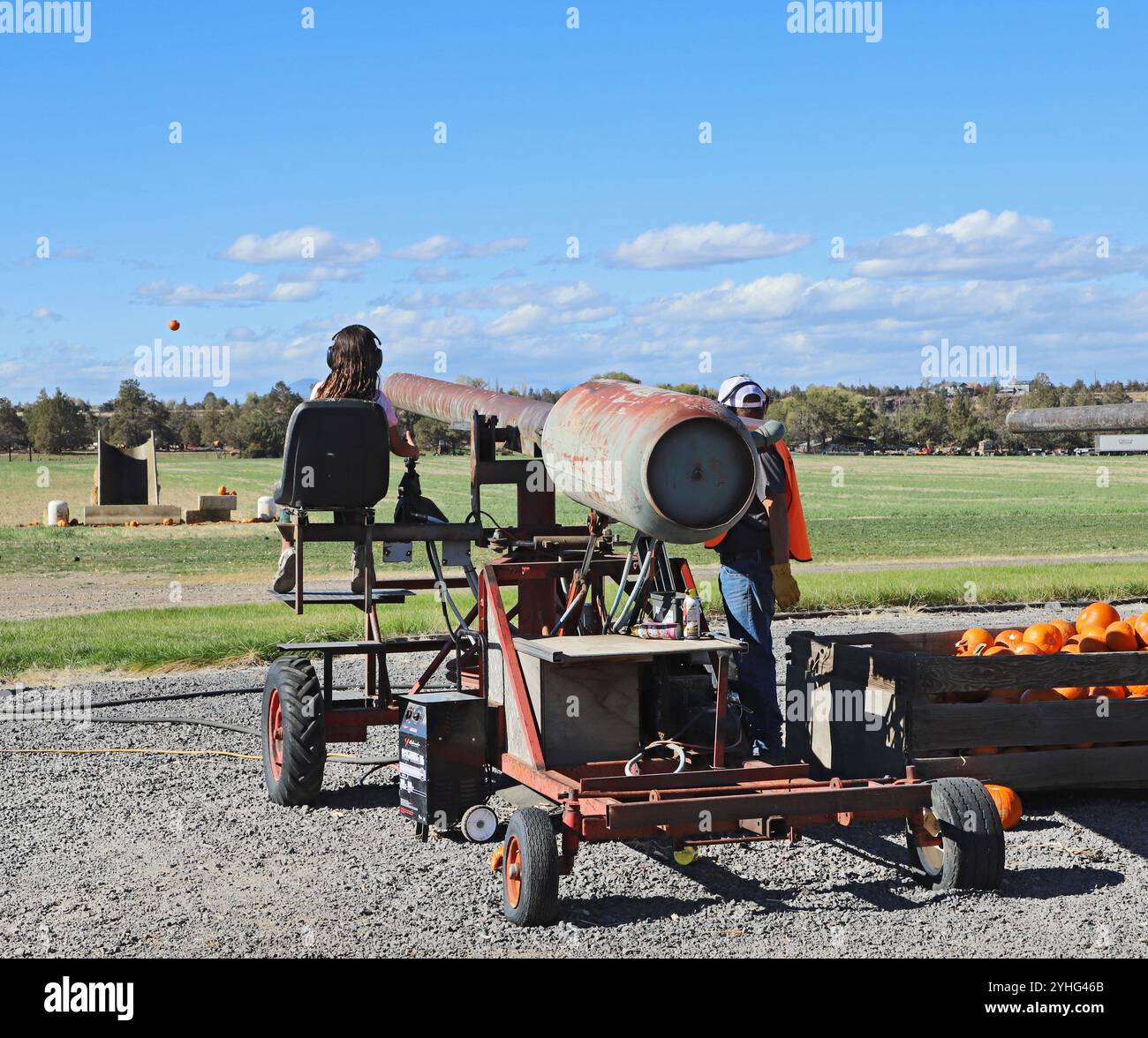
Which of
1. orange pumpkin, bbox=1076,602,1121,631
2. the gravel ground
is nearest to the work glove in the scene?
the gravel ground

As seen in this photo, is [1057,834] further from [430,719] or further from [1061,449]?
[1061,449]

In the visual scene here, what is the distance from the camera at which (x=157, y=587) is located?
27578mm

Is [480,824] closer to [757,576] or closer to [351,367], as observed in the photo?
[757,576]

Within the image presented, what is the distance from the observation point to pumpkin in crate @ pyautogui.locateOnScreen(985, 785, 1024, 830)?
26.8 ft

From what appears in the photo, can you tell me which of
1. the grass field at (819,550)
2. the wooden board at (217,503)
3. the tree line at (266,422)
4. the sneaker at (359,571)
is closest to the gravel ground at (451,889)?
the sneaker at (359,571)

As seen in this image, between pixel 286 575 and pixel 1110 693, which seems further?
pixel 286 575

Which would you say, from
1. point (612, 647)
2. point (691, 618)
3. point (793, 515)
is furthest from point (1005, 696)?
point (612, 647)

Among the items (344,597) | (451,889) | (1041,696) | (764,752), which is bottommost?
(451,889)

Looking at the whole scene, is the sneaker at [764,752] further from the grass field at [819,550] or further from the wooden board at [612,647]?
the grass field at [819,550]

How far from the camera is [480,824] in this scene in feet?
24.4

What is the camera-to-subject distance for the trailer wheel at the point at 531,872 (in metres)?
6.40

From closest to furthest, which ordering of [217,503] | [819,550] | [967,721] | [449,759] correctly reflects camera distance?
[449,759], [967,721], [819,550], [217,503]

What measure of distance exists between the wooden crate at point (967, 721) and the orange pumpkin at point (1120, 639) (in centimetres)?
61

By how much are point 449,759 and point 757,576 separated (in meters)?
2.08
